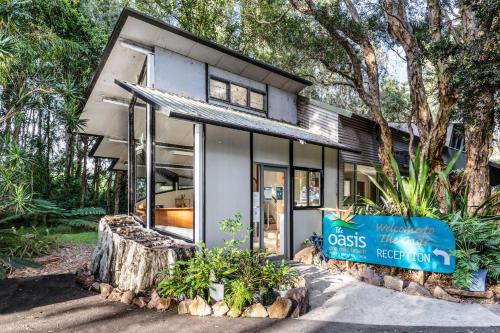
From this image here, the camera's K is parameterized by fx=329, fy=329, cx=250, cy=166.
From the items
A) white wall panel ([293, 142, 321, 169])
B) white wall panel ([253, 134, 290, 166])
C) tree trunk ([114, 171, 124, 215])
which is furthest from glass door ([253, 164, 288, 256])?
tree trunk ([114, 171, 124, 215])

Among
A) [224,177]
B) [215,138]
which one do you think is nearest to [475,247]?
[224,177]

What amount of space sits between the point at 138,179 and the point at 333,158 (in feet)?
16.9

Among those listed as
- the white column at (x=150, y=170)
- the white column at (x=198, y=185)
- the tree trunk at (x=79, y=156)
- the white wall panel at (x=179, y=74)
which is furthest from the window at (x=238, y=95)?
the tree trunk at (x=79, y=156)

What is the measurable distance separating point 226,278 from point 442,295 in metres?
3.20

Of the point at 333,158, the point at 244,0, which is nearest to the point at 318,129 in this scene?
the point at 333,158

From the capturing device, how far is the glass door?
6883 millimetres

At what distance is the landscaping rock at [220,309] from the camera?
13.5 feet

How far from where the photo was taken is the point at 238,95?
814 cm

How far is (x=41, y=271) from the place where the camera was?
630cm

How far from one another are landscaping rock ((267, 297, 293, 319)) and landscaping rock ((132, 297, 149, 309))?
65.0 inches

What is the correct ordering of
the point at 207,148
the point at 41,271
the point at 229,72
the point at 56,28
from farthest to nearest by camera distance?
the point at 56,28, the point at 229,72, the point at 41,271, the point at 207,148

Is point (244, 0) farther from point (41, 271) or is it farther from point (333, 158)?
point (41, 271)

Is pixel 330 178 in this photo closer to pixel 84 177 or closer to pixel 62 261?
pixel 62 261

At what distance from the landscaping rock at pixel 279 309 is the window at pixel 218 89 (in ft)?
16.2
